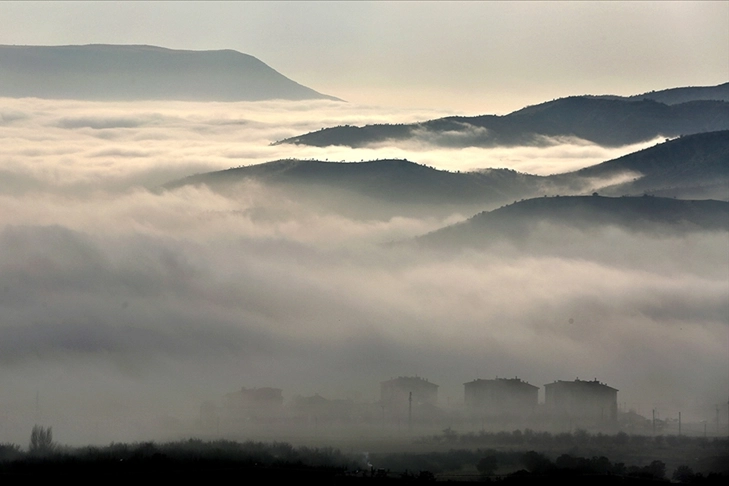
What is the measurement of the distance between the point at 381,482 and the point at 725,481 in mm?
37212

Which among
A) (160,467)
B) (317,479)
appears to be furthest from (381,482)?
(160,467)

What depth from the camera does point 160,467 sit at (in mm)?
188875

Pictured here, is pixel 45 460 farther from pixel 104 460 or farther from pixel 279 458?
pixel 279 458

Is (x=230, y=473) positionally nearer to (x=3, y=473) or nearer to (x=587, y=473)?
(x=3, y=473)

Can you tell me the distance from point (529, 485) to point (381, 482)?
15786 millimetres

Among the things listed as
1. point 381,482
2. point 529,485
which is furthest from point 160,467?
point 529,485

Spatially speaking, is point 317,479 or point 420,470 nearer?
point 317,479

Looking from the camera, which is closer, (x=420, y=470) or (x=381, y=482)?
(x=381, y=482)

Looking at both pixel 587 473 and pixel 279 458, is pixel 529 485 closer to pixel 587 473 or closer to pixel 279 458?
pixel 587 473

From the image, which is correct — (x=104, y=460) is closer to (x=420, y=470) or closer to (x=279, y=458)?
(x=279, y=458)

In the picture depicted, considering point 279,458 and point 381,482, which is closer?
point 381,482

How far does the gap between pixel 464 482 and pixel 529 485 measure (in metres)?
6.79

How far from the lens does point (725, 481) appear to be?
19275 cm

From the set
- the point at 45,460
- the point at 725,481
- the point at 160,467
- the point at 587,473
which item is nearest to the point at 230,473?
the point at 160,467
